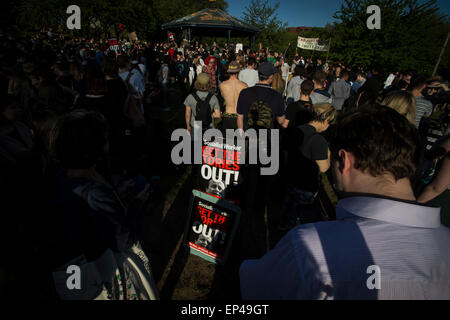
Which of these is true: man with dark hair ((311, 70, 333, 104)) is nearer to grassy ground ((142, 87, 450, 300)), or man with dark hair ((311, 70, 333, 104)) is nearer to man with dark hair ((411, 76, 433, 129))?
man with dark hair ((411, 76, 433, 129))

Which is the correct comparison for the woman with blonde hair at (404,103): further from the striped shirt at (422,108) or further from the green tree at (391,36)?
the green tree at (391,36)

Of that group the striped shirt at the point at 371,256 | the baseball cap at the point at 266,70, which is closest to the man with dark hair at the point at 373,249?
the striped shirt at the point at 371,256

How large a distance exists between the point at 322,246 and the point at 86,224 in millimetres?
1339

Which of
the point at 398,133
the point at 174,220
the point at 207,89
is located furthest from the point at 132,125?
the point at 398,133

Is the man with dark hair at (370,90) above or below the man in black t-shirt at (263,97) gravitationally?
above

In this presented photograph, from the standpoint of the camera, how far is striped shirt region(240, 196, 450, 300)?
77 cm

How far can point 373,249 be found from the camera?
2.57ft

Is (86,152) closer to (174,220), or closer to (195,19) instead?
(174,220)

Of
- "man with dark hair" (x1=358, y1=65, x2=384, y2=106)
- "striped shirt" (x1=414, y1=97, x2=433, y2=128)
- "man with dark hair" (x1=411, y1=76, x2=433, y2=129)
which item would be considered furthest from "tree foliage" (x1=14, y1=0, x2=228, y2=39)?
"striped shirt" (x1=414, y1=97, x2=433, y2=128)

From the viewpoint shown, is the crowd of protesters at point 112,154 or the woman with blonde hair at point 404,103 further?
the woman with blonde hair at point 404,103

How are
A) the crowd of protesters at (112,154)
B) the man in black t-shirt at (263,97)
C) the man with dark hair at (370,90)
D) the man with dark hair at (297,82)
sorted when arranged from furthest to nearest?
the man with dark hair at (370,90), the man with dark hair at (297,82), the man in black t-shirt at (263,97), the crowd of protesters at (112,154)

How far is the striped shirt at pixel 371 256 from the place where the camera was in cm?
77

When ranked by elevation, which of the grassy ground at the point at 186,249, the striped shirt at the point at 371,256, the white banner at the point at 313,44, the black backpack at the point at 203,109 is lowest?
the grassy ground at the point at 186,249
